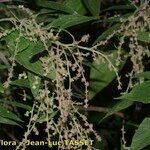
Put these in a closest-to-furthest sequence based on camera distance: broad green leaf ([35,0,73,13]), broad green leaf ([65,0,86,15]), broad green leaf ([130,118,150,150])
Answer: broad green leaf ([130,118,150,150]) → broad green leaf ([35,0,73,13]) → broad green leaf ([65,0,86,15])

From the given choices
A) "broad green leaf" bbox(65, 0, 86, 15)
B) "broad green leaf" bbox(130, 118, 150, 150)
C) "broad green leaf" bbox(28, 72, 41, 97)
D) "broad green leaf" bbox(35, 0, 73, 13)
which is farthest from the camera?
"broad green leaf" bbox(65, 0, 86, 15)

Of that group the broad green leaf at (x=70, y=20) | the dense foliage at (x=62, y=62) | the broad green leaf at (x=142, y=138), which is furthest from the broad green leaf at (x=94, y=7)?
the broad green leaf at (x=142, y=138)

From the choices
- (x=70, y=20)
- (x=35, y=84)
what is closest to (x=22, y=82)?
(x=35, y=84)

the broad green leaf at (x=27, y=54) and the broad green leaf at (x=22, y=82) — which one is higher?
the broad green leaf at (x=27, y=54)

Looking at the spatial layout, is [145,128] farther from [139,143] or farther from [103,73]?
[103,73]

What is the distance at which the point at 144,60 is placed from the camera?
1.37 m

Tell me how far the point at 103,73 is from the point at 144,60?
0.15 meters

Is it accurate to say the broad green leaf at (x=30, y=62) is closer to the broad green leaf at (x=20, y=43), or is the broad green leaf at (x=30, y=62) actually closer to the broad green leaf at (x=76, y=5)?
the broad green leaf at (x=20, y=43)

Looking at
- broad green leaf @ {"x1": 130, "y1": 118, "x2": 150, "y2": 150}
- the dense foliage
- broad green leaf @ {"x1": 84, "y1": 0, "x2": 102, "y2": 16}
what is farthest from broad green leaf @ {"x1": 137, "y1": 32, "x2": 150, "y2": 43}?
broad green leaf @ {"x1": 130, "y1": 118, "x2": 150, "y2": 150}

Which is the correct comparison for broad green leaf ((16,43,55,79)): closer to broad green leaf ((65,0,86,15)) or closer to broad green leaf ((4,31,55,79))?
broad green leaf ((4,31,55,79))

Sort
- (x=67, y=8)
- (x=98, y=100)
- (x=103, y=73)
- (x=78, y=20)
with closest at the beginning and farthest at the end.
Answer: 1. (x=78, y=20)
2. (x=67, y=8)
3. (x=103, y=73)
4. (x=98, y=100)

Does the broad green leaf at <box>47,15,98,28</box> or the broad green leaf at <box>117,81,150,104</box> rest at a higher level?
the broad green leaf at <box>47,15,98,28</box>

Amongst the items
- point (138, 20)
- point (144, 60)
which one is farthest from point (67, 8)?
point (144, 60)

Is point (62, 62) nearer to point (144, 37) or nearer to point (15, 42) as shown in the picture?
point (15, 42)
